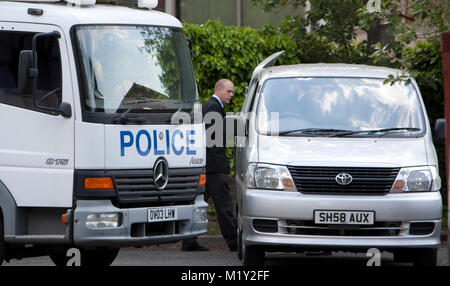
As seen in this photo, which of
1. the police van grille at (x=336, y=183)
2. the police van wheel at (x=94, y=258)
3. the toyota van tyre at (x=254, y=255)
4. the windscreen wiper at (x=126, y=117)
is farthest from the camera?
the police van wheel at (x=94, y=258)

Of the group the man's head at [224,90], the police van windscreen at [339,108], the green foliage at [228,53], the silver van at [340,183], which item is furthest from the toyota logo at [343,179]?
the green foliage at [228,53]

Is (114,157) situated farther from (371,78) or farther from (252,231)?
(371,78)

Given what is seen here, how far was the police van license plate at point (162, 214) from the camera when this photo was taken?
10062 mm

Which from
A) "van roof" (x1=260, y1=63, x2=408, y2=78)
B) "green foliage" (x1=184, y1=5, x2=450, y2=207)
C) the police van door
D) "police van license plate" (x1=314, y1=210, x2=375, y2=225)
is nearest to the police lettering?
the police van door

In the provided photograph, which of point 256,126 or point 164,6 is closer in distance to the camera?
point 256,126

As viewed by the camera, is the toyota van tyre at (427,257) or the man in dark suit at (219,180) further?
the man in dark suit at (219,180)

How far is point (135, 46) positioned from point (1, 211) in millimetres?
2049

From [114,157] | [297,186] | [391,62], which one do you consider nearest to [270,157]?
[297,186]

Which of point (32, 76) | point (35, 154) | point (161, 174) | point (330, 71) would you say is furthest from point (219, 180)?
point (32, 76)

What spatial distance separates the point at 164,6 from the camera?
22812mm

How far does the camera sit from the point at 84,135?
9703 mm

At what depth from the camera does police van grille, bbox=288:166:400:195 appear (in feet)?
33.7

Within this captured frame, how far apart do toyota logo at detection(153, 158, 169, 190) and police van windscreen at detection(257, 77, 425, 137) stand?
1328 millimetres

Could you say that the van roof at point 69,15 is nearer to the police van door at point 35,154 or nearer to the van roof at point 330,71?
the police van door at point 35,154
